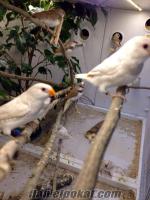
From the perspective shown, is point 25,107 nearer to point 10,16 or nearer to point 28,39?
point 28,39

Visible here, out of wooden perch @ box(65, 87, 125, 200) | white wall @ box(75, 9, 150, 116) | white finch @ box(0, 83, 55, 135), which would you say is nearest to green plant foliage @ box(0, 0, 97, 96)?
white wall @ box(75, 9, 150, 116)

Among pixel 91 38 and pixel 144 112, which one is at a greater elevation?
pixel 91 38

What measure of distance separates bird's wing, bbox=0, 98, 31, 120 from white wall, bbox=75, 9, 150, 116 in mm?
1203

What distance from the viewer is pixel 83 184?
242mm

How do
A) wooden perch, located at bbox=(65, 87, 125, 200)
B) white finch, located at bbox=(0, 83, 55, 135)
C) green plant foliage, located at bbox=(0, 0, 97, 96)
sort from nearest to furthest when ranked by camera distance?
wooden perch, located at bbox=(65, 87, 125, 200) < white finch, located at bbox=(0, 83, 55, 135) < green plant foliage, located at bbox=(0, 0, 97, 96)

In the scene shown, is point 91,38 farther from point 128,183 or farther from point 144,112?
point 128,183

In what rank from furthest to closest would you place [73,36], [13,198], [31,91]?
[73,36] → [13,198] → [31,91]

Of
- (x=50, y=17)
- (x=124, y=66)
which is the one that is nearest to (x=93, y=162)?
(x=124, y=66)

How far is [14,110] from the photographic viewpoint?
0.68m

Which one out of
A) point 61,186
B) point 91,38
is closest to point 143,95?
point 91,38

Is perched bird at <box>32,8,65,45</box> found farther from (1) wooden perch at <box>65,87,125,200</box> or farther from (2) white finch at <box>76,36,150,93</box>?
(1) wooden perch at <box>65,87,125,200</box>

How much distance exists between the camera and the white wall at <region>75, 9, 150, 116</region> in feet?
5.54

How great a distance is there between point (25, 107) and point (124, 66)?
257mm

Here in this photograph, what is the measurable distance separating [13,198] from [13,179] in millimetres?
155
